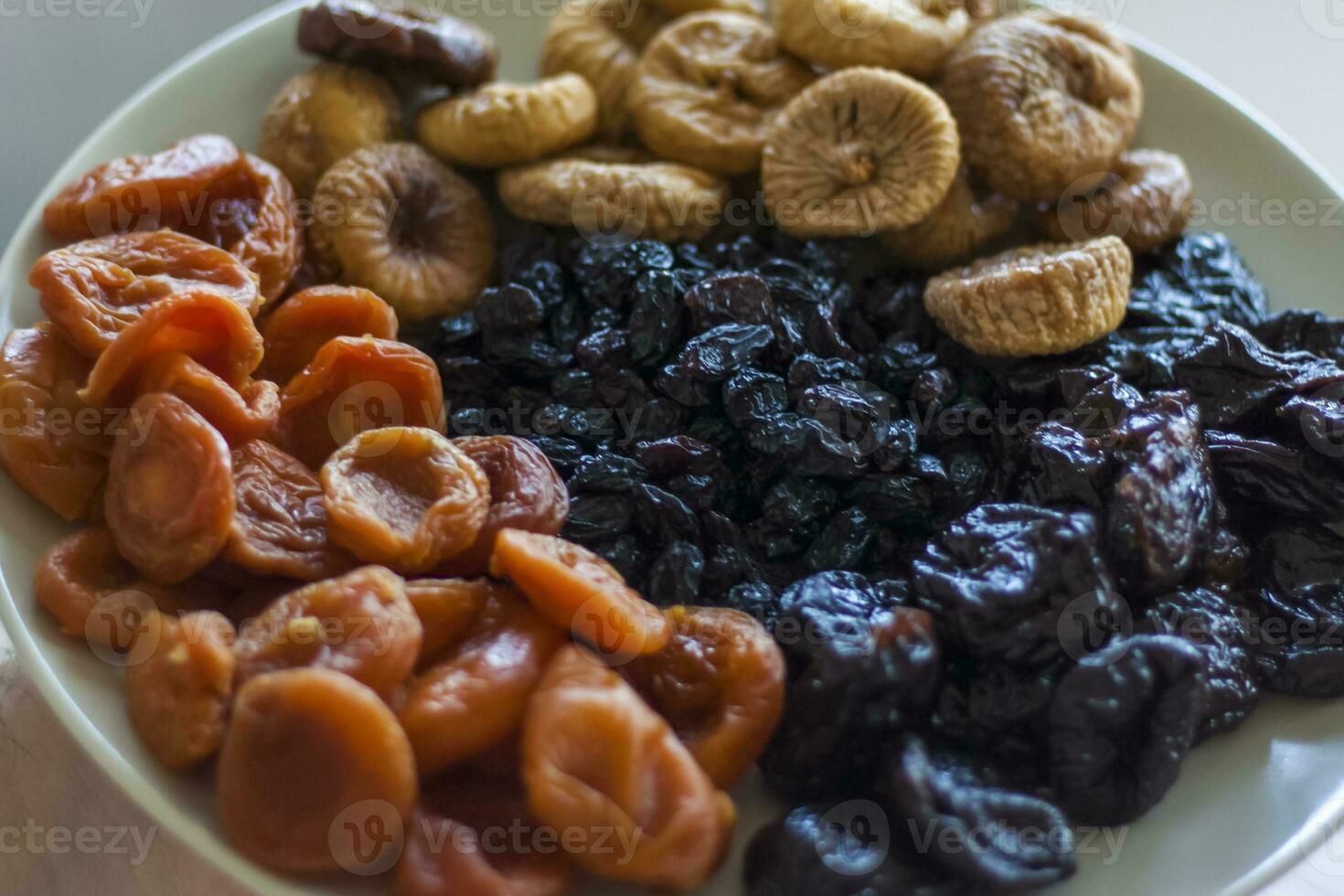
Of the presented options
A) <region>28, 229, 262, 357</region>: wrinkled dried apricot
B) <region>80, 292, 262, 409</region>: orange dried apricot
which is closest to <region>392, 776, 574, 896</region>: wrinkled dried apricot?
<region>80, 292, 262, 409</region>: orange dried apricot

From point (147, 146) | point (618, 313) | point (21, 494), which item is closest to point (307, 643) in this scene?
point (21, 494)

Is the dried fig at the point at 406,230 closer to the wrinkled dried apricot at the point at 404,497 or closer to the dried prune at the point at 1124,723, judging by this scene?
the wrinkled dried apricot at the point at 404,497

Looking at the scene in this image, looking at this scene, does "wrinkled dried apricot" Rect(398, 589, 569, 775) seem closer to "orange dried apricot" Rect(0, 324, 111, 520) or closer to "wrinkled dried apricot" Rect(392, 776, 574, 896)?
"wrinkled dried apricot" Rect(392, 776, 574, 896)

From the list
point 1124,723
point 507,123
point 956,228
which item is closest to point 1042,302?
point 956,228

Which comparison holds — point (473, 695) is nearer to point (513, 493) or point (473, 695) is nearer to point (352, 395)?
point (513, 493)

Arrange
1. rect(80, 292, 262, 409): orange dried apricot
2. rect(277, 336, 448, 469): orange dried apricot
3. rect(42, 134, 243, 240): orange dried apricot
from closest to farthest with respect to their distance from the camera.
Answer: rect(80, 292, 262, 409): orange dried apricot
rect(277, 336, 448, 469): orange dried apricot
rect(42, 134, 243, 240): orange dried apricot

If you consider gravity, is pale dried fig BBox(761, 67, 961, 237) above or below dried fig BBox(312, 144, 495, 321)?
above

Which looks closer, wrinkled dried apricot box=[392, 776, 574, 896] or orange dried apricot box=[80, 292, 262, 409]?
wrinkled dried apricot box=[392, 776, 574, 896]
